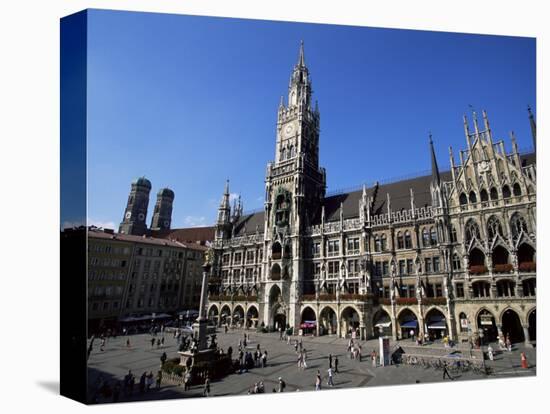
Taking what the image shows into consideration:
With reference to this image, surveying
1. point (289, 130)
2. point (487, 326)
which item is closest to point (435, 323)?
point (487, 326)

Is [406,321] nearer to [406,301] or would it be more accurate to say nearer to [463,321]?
[406,301]

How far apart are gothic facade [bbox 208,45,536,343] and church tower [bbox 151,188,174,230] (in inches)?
2711

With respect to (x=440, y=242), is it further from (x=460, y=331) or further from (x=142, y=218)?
(x=142, y=218)

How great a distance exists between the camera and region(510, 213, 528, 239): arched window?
28672 millimetres

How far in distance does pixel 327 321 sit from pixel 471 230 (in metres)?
19.8

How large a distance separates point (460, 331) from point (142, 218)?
341ft

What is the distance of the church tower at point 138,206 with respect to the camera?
109 m

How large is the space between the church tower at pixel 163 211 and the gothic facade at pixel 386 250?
68.9 m

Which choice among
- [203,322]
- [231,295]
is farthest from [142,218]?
[203,322]

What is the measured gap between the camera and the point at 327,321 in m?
41.2

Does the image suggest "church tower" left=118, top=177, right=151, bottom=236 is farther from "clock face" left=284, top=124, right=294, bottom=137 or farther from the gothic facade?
"clock face" left=284, top=124, right=294, bottom=137

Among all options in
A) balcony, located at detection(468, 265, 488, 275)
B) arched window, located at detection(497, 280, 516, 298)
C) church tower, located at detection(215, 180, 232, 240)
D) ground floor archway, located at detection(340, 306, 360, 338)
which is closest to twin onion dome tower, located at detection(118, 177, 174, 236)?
church tower, located at detection(215, 180, 232, 240)

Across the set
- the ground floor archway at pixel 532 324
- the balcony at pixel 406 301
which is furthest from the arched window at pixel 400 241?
the ground floor archway at pixel 532 324

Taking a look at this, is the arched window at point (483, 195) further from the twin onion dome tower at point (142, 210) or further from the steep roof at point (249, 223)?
the twin onion dome tower at point (142, 210)
